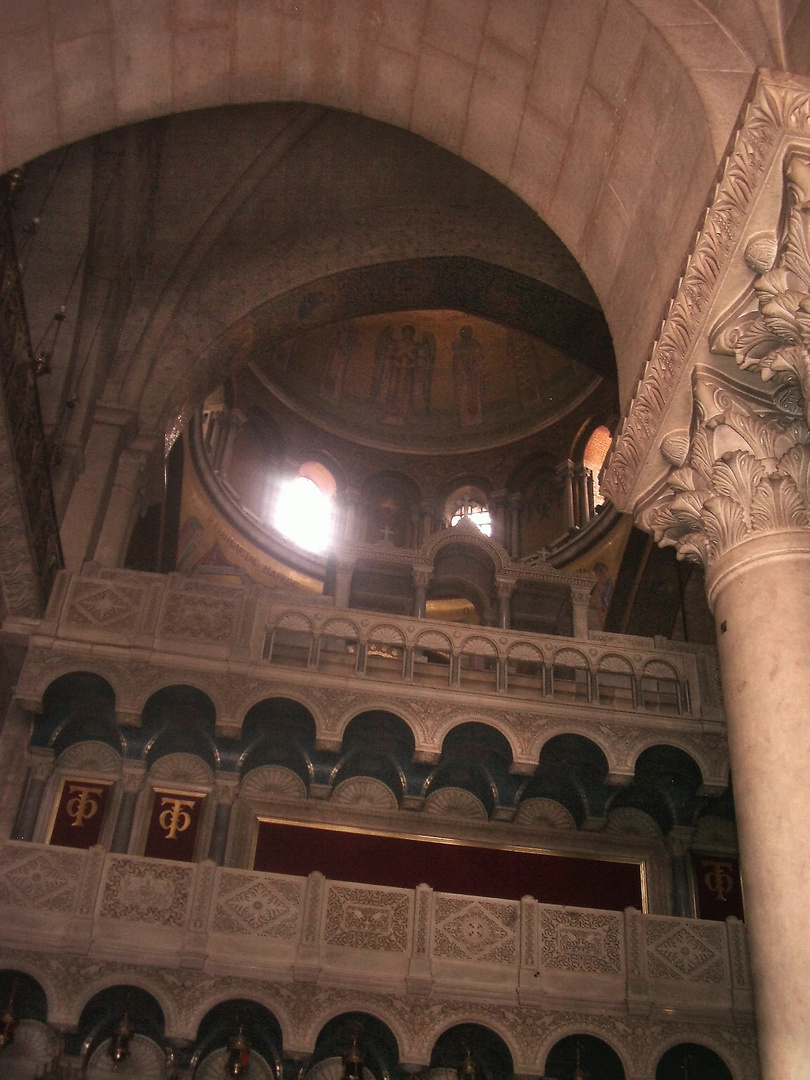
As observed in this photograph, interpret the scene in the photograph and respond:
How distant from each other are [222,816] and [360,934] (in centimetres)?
280

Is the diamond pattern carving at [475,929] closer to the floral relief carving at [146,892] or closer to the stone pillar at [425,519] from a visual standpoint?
the floral relief carving at [146,892]

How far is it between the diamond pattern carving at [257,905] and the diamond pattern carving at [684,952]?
337 cm

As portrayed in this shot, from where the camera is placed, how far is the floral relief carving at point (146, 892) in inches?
396

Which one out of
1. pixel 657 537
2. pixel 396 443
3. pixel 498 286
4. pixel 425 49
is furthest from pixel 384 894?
pixel 396 443

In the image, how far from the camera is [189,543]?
17.9 meters

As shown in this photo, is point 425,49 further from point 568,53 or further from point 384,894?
point 384,894

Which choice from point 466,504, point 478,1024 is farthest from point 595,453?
point 478,1024

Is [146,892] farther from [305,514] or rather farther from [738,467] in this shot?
[305,514]

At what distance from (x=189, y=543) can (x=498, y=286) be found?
254 inches

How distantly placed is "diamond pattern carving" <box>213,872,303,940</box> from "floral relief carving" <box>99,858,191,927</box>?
35 cm

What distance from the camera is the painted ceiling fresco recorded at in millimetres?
22016

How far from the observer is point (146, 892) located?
10141 mm

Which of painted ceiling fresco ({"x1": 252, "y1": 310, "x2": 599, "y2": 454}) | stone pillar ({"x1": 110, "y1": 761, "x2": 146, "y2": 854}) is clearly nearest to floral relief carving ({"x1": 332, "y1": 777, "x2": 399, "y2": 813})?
stone pillar ({"x1": 110, "y1": 761, "x2": 146, "y2": 854})

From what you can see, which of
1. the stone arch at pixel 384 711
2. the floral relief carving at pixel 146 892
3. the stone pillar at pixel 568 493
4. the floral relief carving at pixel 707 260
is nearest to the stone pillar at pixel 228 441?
the stone pillar at pixel 568 493
